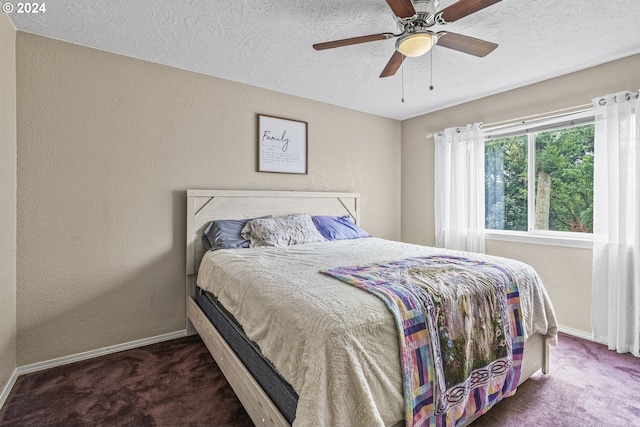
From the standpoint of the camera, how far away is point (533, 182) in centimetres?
307

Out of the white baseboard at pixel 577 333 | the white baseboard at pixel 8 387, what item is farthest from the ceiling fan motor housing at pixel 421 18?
the white baseboard at pixel 8 387

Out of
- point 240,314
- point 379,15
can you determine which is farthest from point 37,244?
point 379,15

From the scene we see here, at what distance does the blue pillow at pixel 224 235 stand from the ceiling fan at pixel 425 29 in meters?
1.59

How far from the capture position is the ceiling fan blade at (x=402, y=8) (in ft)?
4.81

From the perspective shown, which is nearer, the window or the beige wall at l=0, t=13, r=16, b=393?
the beige wall at l=0, t=13, r=16, b=393

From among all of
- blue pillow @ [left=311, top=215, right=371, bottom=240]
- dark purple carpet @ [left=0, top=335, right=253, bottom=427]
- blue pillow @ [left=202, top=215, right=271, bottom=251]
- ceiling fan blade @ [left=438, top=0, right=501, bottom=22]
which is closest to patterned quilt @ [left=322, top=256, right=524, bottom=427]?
dark purple carpet @ [left=0, top=335, right=253, bottom=427]

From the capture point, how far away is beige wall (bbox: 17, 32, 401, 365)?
2.07 metres

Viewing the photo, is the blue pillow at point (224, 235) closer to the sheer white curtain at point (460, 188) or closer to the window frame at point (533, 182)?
the sheer white curtain at point (460, 188)

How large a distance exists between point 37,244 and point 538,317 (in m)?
3.30

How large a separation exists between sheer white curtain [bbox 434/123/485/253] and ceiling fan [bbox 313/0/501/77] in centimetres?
160

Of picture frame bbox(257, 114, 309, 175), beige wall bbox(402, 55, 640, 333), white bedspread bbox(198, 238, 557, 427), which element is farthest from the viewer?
picture frame bbox(257, 114, 309, 175)

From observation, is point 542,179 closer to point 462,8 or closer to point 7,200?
point 462,8

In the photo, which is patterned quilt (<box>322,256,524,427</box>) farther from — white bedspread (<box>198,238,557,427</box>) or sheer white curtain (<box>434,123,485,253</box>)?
sheer white curtain (<box>434,123,485,253</box>)

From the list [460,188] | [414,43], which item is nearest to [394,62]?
[414,43]
